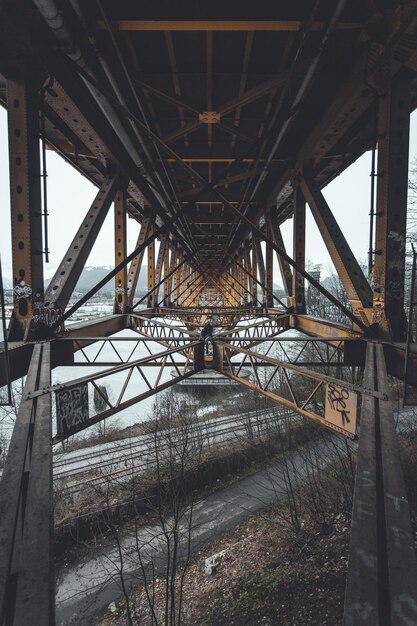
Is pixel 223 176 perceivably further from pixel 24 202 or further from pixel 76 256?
pixel 24 202

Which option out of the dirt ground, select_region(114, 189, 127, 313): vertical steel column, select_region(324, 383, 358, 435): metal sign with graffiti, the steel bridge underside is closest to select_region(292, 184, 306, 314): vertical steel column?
the steel bridge underside

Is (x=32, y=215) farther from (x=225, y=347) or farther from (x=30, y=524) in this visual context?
(x=30, y=524)

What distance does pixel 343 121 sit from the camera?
17.0 ft

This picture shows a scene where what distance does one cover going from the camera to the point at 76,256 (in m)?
5.08

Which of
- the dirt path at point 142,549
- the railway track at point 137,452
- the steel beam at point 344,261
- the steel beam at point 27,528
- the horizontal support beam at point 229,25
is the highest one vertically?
the horizontal support beam at point 229,25

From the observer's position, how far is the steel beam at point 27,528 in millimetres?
1245

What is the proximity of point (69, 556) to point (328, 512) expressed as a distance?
11.3 meters

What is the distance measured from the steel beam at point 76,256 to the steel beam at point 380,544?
14.0ft

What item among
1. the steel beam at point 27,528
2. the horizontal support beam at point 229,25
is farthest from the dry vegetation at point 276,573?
the horizontal support beam at point 229,25

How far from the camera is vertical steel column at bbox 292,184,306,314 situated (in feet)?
23.3

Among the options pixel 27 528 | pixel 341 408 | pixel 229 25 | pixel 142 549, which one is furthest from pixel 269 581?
pixel 229 25

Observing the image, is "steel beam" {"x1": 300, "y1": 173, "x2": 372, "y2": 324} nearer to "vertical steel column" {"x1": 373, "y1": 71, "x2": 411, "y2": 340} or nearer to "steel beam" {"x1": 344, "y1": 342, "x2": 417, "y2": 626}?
"vertical steel column" {"x1": 373, "y1": 71, "x2": 411, "y2": 340}

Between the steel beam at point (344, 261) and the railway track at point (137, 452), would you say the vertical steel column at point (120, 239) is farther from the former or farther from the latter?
the railway track at point (137, 452)

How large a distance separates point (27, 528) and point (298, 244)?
690cm
